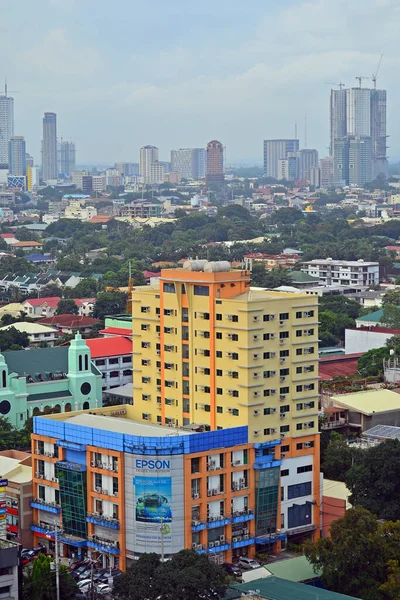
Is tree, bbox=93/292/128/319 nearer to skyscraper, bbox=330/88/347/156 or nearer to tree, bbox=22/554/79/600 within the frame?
tree, bbox=22/554/79/600

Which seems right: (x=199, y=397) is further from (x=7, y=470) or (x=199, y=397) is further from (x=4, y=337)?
(x=4, y=337)

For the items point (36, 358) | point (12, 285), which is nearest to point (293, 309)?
point (36, 358)

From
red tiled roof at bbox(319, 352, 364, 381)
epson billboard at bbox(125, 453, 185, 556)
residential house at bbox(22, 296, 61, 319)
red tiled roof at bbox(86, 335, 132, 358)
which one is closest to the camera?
epson billboard at bbox(125, 453, 185, 556)

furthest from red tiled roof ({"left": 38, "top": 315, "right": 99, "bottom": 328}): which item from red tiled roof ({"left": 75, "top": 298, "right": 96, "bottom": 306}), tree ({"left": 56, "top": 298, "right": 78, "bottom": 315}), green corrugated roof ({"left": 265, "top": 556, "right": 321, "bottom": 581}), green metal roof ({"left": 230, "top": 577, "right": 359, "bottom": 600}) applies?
green metal roof ({"left": 230, "top": 577, "right": 359, "bottom": 600})

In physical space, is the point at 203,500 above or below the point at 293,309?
below

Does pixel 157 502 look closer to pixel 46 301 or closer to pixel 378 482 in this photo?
pixel 378 482

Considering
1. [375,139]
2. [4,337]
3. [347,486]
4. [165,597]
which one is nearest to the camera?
[165,597]

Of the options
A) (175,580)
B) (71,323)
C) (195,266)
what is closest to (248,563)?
(175,580)
